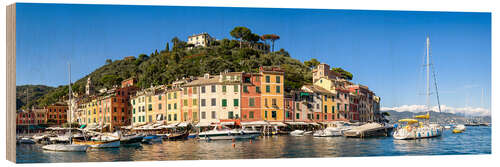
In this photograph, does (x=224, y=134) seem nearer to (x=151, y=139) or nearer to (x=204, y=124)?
(x=204, y=124)

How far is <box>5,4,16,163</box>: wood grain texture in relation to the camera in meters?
22.0

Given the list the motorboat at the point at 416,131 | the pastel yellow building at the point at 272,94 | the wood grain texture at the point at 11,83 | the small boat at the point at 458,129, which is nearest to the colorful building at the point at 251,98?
the pastel yellow building at the point at 272,94

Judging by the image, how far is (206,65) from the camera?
51.2m

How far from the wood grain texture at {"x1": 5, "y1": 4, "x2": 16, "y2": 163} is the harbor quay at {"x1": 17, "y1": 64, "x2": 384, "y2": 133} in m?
11.7

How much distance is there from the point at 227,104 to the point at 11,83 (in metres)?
19.2

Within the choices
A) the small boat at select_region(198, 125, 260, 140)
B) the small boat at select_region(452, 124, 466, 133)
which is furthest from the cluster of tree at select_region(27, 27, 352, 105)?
the small boat at select_region(452, 124, 466, 133)

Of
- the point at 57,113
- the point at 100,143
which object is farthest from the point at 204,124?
the point at 57,113

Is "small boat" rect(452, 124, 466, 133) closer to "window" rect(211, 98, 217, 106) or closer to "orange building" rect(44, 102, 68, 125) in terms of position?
"window" rect(211, 98, 217, 106)

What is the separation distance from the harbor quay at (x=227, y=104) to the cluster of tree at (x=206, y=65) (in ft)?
5.57

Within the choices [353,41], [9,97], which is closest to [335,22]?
[353,41]

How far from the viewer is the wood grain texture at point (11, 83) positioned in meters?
22.0

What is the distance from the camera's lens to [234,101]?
38.9 m

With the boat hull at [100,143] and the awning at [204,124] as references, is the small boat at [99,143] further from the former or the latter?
the awning at [204,124]

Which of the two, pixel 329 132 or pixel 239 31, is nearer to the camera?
pixel 239 31
